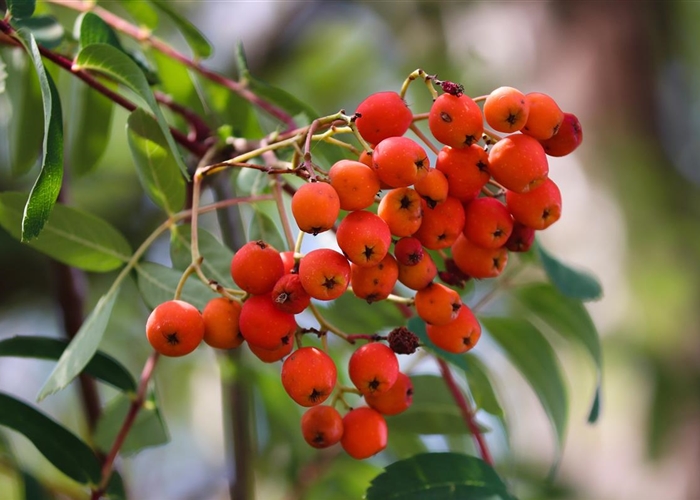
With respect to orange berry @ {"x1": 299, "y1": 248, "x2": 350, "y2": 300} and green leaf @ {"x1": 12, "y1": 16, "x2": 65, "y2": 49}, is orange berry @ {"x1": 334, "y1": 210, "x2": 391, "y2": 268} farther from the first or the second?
green leaf @ {"x1": 12, "y1": 16, "x2": 65, "y2": 49}

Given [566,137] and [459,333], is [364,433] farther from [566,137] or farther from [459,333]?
[566,137]

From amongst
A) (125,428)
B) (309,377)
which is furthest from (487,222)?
(125,428)

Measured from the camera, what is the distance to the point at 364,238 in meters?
0.76

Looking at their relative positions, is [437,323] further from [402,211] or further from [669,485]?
[669,485]

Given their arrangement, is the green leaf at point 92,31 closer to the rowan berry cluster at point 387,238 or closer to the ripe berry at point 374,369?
the rowan berry cluster at point 387,238

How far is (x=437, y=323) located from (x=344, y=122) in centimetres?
26

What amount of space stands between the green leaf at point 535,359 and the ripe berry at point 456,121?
1.85 feet

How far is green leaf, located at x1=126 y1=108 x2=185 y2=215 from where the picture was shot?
971 mm

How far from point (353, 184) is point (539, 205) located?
0.25m

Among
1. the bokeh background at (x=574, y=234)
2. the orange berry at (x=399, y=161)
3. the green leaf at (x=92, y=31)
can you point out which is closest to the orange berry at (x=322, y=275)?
the orange berry at (x=399, y=161)

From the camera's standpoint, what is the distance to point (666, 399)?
2.50 m

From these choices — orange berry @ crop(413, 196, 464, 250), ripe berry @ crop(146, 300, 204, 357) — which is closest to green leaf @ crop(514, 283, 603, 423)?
orange berry @ crop(413, 196, 464, 250)

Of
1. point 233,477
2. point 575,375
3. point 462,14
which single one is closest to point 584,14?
point 462,14

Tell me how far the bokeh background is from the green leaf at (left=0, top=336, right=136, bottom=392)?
1106 millimetres
